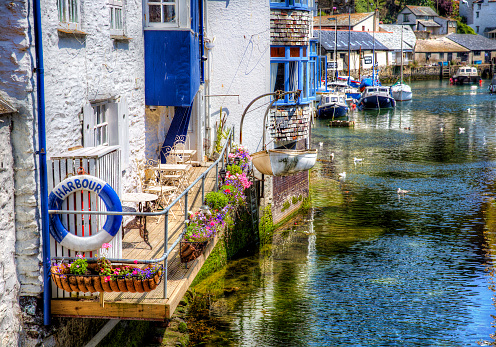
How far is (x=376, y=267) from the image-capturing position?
58.7 ft

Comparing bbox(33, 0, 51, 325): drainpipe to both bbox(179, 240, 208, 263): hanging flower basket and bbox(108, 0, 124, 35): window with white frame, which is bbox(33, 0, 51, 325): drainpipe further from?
bbox(108, 0, 124, 35): window with white frame

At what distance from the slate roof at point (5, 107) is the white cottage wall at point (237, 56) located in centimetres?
1096

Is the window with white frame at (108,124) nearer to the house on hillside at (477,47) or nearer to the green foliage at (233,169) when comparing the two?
the green foliage at (233,169)

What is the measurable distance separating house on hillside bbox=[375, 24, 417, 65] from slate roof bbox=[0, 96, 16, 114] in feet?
304

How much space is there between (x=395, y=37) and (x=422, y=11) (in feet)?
55.0

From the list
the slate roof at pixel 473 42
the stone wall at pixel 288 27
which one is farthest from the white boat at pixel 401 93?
the stone wall at pixel 288 27

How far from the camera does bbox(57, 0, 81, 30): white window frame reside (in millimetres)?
8922

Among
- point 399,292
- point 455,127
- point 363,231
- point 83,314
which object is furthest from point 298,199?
point 455,127

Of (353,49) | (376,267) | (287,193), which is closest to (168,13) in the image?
(376,267)

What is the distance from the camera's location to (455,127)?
163 ft

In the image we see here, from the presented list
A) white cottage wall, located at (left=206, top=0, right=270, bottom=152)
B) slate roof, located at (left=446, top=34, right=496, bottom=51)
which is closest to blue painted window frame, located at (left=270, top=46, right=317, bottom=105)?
white cottage wall, located at (left=206, top=0, right=270, bottom=152)

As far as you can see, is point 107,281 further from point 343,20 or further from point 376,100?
point 343,20

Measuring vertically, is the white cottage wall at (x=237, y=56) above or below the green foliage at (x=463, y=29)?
below

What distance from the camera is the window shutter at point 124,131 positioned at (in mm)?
11547
